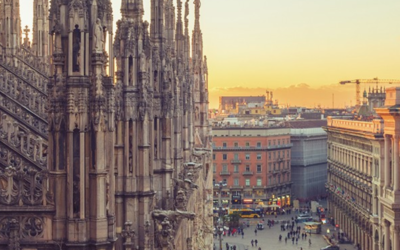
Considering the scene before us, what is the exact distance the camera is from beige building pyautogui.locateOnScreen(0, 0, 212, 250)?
43.5 ft

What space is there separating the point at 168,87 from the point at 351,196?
200ft

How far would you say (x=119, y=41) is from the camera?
2047 cm

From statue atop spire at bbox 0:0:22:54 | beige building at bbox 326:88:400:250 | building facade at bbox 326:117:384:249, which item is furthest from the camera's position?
building facade at bbox 326:117:384:249

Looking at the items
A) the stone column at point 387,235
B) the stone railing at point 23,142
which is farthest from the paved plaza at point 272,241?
the stone railing at point 23,142

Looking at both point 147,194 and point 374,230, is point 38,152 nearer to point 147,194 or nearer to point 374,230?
point 147,194

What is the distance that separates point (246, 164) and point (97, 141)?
96779mm

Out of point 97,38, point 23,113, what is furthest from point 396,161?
point 97,38

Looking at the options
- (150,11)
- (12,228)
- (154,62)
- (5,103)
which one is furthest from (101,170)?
(5,103)

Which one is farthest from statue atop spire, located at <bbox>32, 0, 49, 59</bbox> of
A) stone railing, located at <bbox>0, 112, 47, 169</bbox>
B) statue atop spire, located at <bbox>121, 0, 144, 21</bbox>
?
statue atop spire, located at <bbox>121, 0, 144, 21</bbox>

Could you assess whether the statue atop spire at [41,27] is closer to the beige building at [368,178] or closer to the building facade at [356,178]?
the beige building at [368,178]

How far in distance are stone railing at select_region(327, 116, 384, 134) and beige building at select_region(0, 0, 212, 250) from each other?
33716mm

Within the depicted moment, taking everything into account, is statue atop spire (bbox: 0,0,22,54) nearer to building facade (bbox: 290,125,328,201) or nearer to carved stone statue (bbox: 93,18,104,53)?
carved stone statue (bbox: 93,18,104,53)

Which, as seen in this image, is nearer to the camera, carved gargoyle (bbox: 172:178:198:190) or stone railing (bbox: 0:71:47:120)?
carved gargoyle (bbox: 172:178:198:190)

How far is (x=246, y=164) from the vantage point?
109500mm
